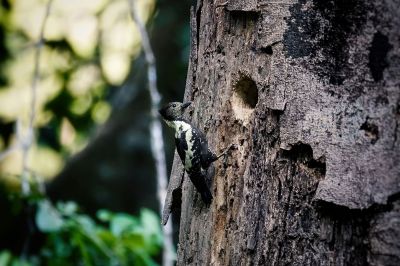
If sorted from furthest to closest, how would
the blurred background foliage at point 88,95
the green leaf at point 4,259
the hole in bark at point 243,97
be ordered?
1. the blurred background foliage at point 88,95
2. the green leaf at point 4,259
3. the hole in bark at point 243,97

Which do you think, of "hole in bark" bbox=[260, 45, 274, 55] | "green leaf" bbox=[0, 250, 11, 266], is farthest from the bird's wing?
"green leaf" bbox=[0, 250, 11, 266]

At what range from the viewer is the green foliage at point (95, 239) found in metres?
3.53

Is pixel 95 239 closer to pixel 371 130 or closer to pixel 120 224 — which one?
pixel 120 224

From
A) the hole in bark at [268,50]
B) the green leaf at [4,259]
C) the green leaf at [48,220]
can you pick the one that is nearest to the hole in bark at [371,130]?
the hole in bark at [268,50]

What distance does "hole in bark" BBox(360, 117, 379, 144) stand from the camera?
1.83 meters

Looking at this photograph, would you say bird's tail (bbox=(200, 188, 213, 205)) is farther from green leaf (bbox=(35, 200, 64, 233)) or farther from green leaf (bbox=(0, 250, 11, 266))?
green leaf (bbox=(0, 250, 11, 266))

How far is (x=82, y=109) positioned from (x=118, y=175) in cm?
66

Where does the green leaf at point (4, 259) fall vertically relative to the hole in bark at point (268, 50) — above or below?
below

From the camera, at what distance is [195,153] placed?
224 cm

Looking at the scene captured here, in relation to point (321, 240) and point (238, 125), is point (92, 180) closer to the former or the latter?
point (238, 125)

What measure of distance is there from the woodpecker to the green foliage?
4.10 feet

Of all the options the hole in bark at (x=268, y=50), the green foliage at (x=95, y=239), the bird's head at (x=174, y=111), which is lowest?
the green foliage at (x=95, y=239)

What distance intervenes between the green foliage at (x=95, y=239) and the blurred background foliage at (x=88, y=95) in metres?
1.47

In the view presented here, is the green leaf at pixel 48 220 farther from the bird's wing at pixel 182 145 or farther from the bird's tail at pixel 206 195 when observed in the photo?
the bird's tail at pixel 206 195
